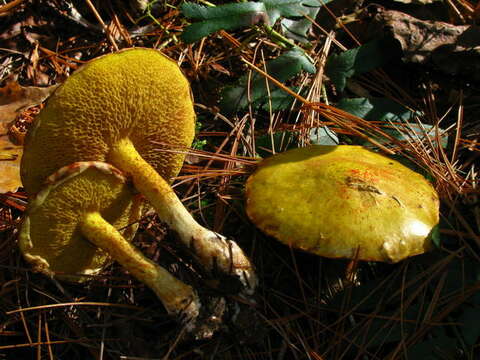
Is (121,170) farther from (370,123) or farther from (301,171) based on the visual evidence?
(370,123)

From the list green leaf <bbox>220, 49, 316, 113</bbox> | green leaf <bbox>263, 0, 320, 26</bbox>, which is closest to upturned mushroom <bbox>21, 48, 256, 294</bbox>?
green leaf <bbox>220, 49, 316, 113</bbox>

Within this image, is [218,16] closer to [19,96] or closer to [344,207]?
[19,96]

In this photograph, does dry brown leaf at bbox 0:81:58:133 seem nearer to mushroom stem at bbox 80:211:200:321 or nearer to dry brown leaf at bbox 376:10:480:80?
mushroom stem at bbox 80:211:200:321

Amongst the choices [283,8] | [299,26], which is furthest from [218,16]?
[299,26]

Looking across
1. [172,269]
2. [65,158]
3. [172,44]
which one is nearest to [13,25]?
[172,44]

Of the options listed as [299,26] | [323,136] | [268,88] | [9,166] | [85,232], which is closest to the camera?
[85,232]

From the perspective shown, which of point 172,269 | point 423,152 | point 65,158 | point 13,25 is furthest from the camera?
point 13,25
